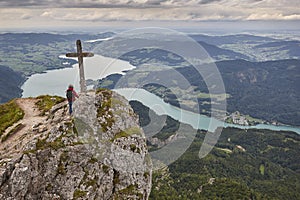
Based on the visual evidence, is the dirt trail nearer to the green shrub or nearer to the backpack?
the green shrub

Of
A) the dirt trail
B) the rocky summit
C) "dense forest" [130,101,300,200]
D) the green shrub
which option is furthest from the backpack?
"dense forest" [130,101,300,200]

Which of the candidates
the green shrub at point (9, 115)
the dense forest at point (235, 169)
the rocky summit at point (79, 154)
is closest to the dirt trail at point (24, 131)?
the rocky summit at point (79, 154)

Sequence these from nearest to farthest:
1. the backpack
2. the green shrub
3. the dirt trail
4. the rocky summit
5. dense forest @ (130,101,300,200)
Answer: the rocky summit → the dirt trail → the backpack → the green shrub → dense forest @ (130,101,300,200)

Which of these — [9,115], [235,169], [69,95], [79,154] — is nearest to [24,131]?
Result: [69,95]

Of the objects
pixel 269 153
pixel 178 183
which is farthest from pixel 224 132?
pixel 178 183

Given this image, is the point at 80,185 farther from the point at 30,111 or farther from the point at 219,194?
the point at 219,194

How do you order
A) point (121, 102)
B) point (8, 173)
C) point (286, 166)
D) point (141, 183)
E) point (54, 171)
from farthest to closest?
point (286, 166) < point (121, 102) < point (141, 183) < point (54, 171) < point (8, 173)

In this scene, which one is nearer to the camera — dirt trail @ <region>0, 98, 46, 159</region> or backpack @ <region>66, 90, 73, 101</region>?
dirt trail @ <region>0, 98, 46, 159</region>

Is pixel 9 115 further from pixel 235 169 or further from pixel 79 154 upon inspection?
pixel 235 169

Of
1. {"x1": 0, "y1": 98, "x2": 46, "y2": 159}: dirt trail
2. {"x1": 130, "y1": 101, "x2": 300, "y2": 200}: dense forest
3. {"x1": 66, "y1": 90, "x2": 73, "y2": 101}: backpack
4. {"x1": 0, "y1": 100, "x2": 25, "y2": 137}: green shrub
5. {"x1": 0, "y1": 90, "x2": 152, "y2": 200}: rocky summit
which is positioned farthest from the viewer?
{"x1": 130, "y1": 101, "x2": 300, "y2": 200}: dense forest
